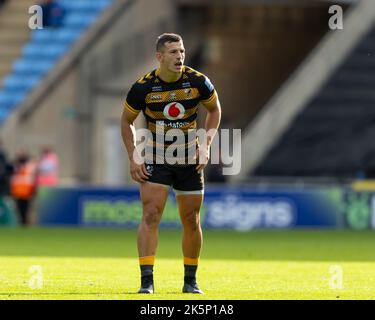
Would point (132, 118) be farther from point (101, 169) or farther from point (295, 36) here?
point (295, 36)

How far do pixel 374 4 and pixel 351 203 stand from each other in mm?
8727

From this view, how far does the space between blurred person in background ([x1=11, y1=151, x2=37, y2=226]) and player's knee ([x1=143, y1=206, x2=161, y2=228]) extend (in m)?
16.5

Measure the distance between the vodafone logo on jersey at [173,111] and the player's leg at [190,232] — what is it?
2.39ft

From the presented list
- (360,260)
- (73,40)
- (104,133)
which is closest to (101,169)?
(104,133)

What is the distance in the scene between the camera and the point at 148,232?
39.0 ft

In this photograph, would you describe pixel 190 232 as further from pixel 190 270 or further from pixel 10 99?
pixel 10 99

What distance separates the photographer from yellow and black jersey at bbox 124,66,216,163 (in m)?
11.9

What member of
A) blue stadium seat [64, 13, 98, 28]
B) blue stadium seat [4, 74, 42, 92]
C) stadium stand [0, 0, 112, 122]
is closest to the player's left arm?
stadium stand [0, 0, 112, 122]

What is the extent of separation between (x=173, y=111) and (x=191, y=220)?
1053mm

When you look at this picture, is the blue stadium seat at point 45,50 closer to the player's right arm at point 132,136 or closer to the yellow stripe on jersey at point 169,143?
the player's right arm at point 132,136

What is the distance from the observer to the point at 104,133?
33.0m

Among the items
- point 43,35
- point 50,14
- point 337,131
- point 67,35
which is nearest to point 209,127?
point 50,14
